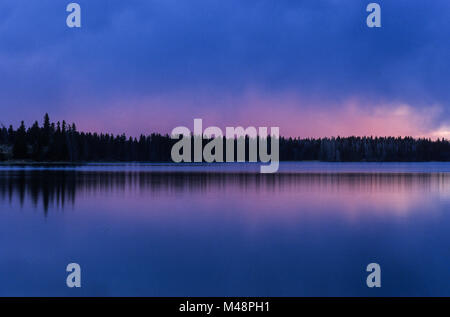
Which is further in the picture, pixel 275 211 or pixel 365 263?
pixel 275 211

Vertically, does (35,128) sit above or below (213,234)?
above

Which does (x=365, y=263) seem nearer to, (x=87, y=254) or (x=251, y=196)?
(x=87, y=254)

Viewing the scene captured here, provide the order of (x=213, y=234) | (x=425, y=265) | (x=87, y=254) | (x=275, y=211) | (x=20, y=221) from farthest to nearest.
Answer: (x=275, y=211), (x=20, y=221), (x=213, y=234), (x=87, y=254), (x=425, y=265)

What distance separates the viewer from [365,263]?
17000 millimetres

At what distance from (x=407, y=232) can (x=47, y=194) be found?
106ft

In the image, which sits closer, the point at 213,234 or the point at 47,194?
the point at 213,234

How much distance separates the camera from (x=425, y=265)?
16.9m

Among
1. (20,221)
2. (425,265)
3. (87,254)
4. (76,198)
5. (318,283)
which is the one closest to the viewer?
(318,283)

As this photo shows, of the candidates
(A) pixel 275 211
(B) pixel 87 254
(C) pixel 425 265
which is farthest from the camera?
(A) pixel 275 211

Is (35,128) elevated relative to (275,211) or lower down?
elevated
